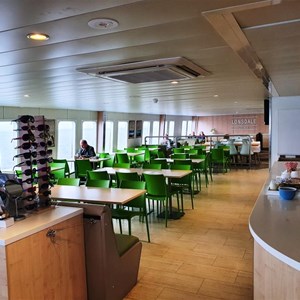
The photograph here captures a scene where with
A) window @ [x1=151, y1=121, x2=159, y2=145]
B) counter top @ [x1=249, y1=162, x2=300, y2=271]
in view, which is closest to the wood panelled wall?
window @ [x1=151, y1=121, x2=159, y2=145]

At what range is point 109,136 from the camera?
11.0 metres

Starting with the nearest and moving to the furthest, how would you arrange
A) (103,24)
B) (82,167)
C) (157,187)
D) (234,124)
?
(103,24) < (157,187) < (82,167) < (234,124)

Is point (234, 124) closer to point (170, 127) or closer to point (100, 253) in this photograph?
point (170, 127)

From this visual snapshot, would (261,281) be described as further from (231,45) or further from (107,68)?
(107,68)

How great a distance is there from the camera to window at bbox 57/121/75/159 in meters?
8.89

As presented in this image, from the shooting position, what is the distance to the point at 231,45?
7.55 feet

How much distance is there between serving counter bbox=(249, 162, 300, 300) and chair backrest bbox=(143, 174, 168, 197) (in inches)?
90.9

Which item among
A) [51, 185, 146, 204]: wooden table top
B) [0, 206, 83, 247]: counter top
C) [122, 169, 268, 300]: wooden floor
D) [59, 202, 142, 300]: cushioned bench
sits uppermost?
[0, 206, 83, 247]: counter top

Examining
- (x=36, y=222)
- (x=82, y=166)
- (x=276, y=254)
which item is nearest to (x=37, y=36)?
(x=36, y=222)

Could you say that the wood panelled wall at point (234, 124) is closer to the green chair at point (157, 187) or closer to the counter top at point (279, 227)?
the green chair at point (157, 187)

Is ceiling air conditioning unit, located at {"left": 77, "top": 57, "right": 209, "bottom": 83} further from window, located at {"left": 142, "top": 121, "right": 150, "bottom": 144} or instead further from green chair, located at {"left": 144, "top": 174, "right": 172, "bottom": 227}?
window, located at {"left": 142, "top": 121, "right": 150, "bottom": 144}

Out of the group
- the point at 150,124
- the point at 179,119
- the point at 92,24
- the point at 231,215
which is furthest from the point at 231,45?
the point at 179,119

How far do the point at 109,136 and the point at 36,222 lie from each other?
9.01 metres

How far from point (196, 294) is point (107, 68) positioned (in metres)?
2.18
